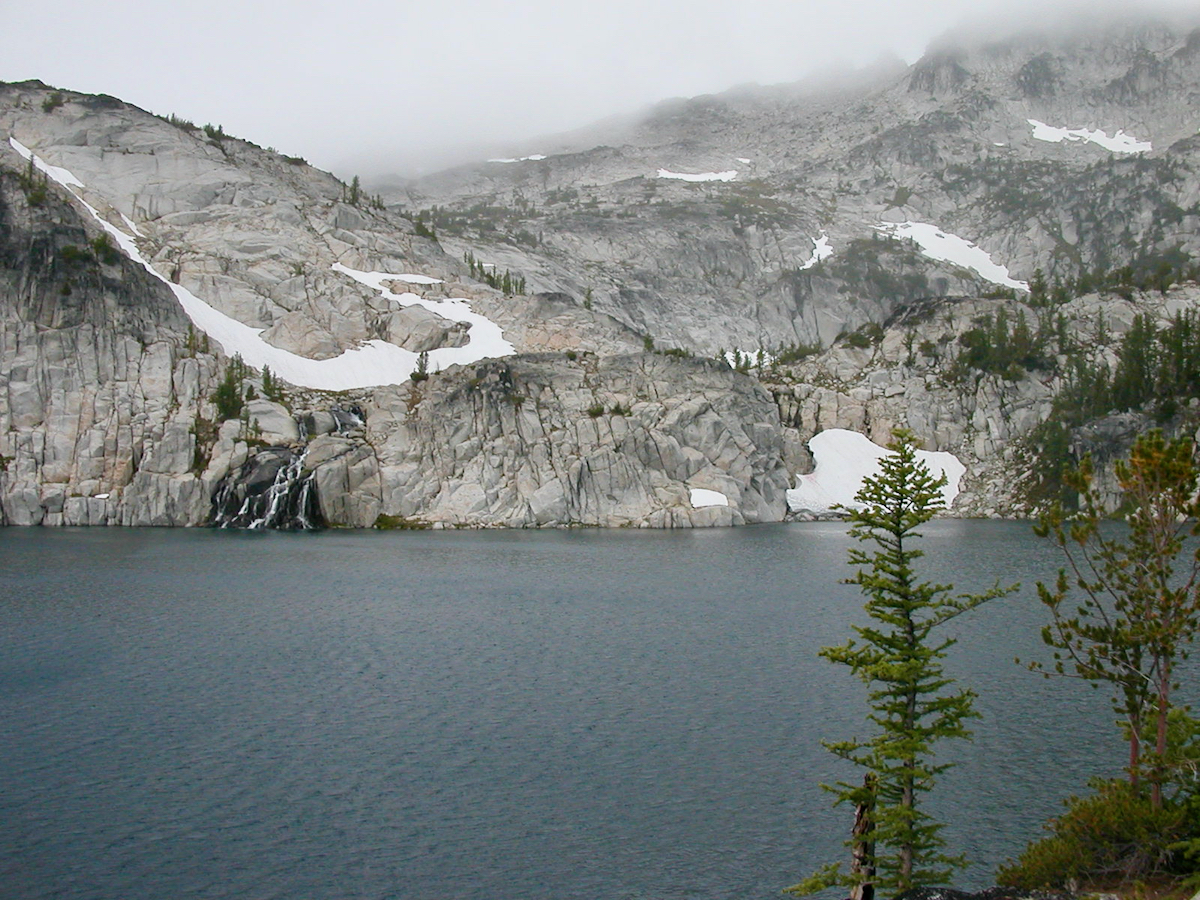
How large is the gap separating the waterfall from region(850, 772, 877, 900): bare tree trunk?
299 ft

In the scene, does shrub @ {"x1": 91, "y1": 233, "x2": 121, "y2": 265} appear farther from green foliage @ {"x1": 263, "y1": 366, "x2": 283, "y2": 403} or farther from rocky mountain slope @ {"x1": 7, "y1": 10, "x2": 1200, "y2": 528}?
green foliage @ {"x1": 263, "y1": 366, "x2": 283, "y2": 403}

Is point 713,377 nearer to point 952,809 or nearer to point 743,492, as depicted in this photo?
point 743,492

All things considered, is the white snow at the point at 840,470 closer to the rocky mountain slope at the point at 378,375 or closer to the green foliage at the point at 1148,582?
the rocky mountain slope at the point at 378,375

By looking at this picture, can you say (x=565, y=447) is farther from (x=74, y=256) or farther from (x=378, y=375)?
(x=74, y=256)

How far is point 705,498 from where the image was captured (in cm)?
11112

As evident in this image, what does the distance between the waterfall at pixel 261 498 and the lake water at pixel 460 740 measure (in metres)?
42.7

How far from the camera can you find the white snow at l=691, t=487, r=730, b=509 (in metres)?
110

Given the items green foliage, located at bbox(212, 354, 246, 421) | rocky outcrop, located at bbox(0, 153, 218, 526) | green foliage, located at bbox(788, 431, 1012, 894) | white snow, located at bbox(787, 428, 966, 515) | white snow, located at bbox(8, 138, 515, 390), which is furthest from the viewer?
white snow, located at bbox(787, 428, 966, 515)

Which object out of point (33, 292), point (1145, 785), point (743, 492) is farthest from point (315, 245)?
point (1145, 785)

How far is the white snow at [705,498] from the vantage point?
362ft

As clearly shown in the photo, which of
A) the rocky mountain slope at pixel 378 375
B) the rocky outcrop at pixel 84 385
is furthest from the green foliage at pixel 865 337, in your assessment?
the rocky outcrop at pixel 84 385

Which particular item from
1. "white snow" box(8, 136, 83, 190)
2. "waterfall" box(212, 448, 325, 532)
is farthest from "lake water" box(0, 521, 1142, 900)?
"white snow" box(8, 136, 83, 190)

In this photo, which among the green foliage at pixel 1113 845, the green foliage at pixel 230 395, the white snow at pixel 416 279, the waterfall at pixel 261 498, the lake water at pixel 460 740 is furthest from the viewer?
the white snow at pixel 416 279

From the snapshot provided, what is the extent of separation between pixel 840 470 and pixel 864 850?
4788 inches
